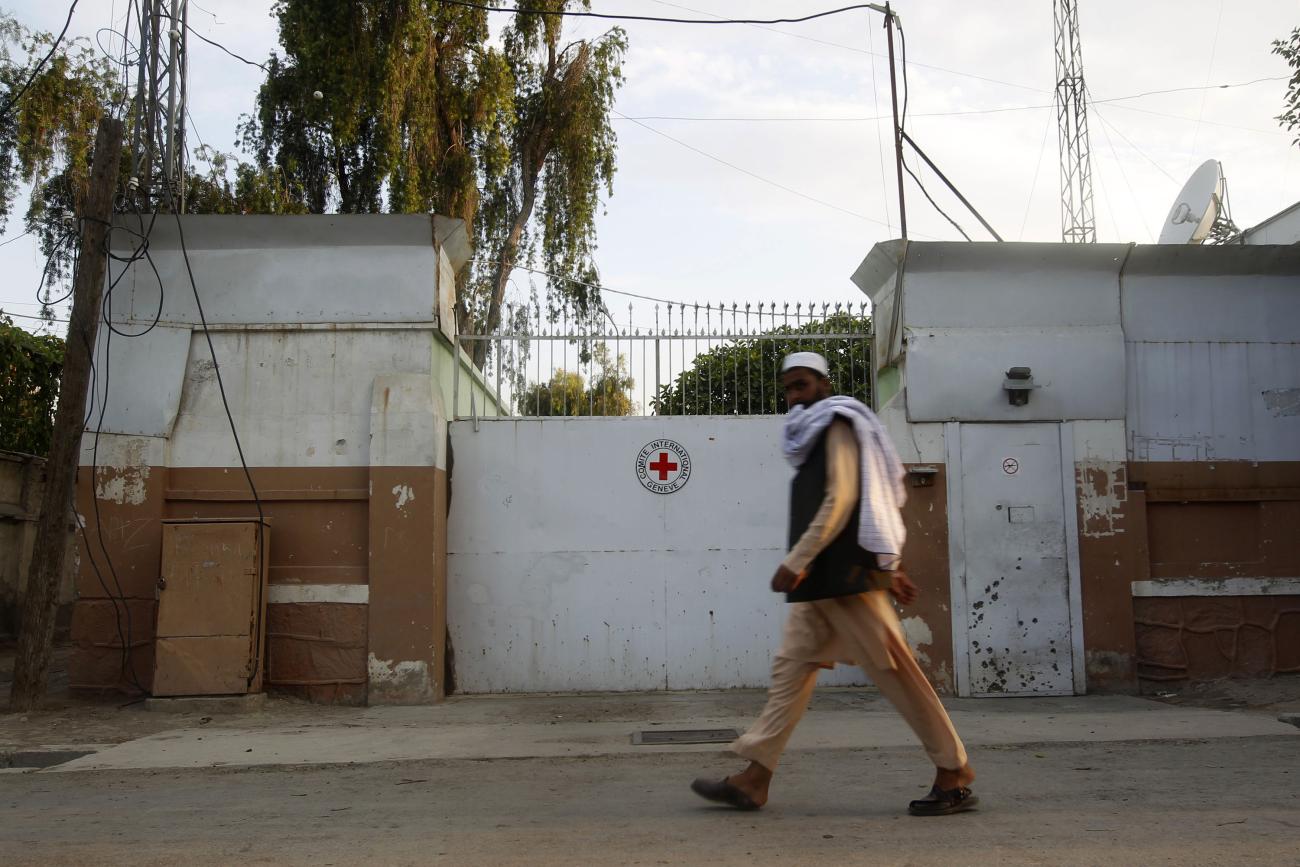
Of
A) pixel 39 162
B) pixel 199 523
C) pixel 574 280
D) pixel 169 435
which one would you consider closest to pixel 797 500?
pixel 199 523

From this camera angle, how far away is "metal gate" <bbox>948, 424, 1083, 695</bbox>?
29.2ft

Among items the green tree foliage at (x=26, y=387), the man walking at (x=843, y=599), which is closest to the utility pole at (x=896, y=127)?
the man walking at (x=843, y=599)

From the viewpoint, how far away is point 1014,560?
9016 millimetres

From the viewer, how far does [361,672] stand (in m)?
8.66

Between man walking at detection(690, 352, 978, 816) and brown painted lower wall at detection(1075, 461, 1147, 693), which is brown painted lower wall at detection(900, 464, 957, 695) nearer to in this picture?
brown painted lower wall at detection(1075, 461, 1147, 693)

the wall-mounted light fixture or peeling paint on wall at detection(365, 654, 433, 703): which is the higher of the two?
the wall-mounted light fixture

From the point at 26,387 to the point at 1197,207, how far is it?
16917 millimetres

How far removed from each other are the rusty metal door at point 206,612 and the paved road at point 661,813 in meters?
1.93

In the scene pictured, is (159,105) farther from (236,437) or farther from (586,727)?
(586,727)

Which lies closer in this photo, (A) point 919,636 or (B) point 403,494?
(B) point 403,494

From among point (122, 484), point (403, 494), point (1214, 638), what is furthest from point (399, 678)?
Result: point (1214, 638)

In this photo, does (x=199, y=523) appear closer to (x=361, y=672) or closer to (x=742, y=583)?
(x=361, y=672)

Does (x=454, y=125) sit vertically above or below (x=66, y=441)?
above

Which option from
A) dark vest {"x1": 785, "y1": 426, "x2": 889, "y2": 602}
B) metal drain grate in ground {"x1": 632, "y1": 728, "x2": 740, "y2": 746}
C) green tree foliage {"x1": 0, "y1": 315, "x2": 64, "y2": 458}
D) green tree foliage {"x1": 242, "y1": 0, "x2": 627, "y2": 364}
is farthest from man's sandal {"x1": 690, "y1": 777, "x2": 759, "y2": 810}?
green tree foliage {"x1": 0, "y1": 315, "x2": 64, "y2": 458}
